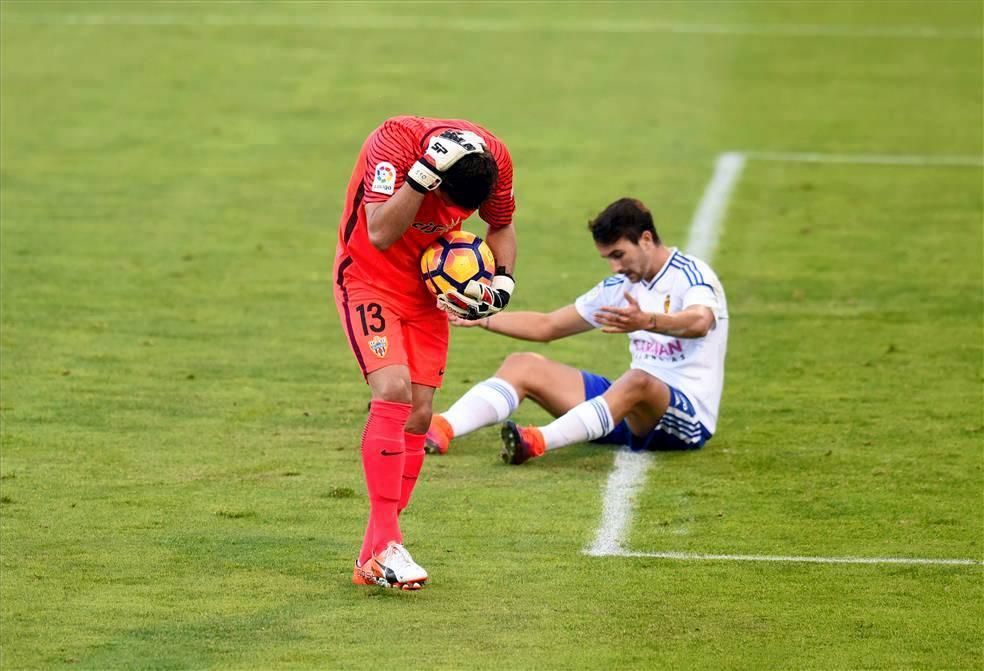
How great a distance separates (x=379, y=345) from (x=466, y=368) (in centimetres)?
451

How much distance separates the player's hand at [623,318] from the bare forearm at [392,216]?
165 centimetres

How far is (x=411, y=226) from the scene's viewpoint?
775 cm

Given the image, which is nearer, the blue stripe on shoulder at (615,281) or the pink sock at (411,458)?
the pink sock at (411,458)

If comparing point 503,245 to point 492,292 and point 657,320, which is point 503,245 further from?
point 657,320

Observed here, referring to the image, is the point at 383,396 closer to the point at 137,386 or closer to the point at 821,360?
the point at 137,386

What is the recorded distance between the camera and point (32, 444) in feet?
32.4

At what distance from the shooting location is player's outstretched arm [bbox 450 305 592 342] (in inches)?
393

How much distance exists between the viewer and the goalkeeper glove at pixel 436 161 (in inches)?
287

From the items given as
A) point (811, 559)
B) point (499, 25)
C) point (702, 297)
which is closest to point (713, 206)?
point (702, 297)

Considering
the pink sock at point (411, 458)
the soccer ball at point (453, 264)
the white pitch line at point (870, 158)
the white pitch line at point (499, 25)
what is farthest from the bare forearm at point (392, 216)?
the white pitch line at point (499, 25)

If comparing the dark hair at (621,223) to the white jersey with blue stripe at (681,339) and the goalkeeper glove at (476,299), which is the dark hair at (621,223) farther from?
the goalkeeper glove at (476,299)

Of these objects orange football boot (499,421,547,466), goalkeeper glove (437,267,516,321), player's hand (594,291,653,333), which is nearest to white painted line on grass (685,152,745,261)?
orange football boot (499,421,547,466)

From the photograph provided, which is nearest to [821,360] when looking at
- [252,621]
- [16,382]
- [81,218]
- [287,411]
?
[287,411]

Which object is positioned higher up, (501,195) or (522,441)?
(501,195)
